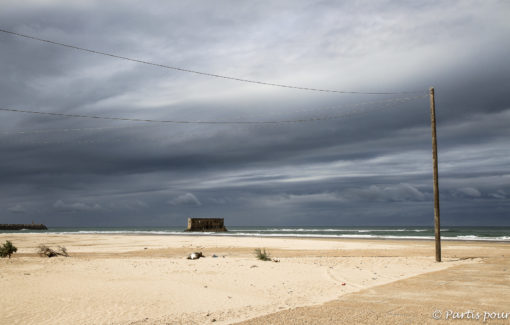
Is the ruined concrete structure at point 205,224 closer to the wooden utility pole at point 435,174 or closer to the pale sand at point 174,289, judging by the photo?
the wooden utility pole at point 435,174

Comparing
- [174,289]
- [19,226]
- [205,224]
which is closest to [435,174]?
[174,289]

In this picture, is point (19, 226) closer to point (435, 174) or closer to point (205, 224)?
point (205, 224)

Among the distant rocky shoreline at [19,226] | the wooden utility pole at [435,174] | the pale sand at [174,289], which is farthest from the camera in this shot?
the distant rocky shoreline at [19,226]

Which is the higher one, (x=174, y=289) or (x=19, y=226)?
(x=174, y=289)

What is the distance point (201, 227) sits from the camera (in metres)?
95.6

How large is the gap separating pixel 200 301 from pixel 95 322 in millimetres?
2666

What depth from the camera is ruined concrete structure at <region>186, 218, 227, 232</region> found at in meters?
94.0

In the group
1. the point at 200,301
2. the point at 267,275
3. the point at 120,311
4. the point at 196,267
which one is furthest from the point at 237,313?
the point at 196,267

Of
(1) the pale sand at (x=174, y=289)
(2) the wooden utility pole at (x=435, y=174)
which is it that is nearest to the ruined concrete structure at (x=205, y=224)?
(2) the wooden utility pole at (x=435, y=174)

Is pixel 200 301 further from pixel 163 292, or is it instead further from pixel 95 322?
pixel 95 322

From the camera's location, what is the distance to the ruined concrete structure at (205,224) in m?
94.0

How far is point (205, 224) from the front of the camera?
318 ft

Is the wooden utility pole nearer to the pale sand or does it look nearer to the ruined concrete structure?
the pale sand

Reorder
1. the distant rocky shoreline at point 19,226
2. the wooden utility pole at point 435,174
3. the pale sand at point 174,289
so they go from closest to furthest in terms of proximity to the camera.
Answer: the pale sand at point 174,289, the wooden utility pole at point 435,174, the distant rocky shoreline at point 19,226
